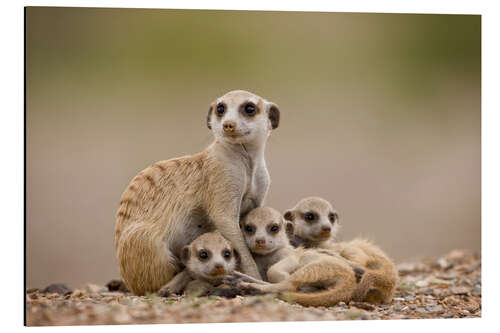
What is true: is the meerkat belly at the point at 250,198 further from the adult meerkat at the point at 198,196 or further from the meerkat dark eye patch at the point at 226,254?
the meerkat dark eye patch at the point at 226,254

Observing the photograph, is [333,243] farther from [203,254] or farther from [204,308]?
[204,308]

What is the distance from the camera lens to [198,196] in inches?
207

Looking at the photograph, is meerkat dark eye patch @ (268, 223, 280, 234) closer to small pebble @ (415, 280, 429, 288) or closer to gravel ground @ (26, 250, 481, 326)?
gravel ground @ (26, 250, 481, 326)

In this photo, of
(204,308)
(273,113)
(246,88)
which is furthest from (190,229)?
(246,88)

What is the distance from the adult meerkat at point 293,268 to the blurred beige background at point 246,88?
104 cm

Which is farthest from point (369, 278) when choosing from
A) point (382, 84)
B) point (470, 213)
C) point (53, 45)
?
point (53, 45)

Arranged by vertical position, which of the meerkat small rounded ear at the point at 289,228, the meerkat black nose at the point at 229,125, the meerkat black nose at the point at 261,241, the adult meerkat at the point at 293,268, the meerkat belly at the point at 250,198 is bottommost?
the adult meerkat at the point at 293,268

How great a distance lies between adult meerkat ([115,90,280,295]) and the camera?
5.04 m

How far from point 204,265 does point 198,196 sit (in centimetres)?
61

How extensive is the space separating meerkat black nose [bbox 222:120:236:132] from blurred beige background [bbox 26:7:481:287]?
0.74m

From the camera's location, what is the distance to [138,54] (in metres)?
5.91

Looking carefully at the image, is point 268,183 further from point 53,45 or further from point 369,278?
point 53,45

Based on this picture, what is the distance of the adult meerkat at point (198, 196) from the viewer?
16.5ft

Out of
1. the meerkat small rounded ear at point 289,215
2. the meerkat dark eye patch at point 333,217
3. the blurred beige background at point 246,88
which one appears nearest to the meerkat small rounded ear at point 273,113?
the blurred beige background at point 246,88
